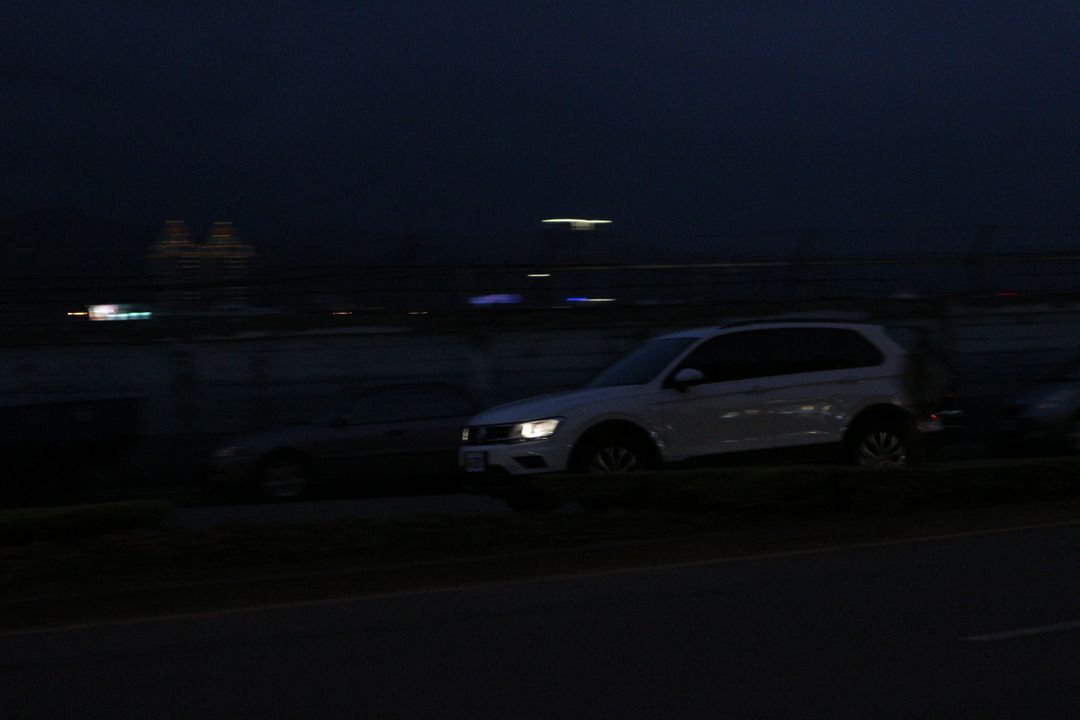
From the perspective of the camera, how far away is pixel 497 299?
23703 millimetres

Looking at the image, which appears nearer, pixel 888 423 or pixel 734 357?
pixel 734 357

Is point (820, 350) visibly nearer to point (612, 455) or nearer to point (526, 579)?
point (612, 455)

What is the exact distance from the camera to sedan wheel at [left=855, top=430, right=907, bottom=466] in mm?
12680

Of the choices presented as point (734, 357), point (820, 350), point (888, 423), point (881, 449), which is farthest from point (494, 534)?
point (888, 423)

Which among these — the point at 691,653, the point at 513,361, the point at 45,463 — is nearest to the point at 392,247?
the point at 513,361

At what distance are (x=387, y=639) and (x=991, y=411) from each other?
59.6 ft

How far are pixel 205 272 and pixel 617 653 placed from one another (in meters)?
19.0

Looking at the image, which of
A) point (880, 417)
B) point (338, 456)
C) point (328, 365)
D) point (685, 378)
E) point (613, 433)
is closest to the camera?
point (613, 433)

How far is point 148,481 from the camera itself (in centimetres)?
1917

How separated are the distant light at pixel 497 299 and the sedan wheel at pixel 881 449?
11696mm

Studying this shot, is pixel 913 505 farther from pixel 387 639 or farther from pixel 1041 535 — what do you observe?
pixel 387 639

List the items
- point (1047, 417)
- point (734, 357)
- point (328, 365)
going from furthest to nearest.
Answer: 1. point (328, 365)
2. point (1047, 417)
3. point (734, 357)

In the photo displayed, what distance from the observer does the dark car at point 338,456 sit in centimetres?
1588

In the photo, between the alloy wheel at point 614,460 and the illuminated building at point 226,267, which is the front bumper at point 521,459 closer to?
the alloy wheel at point 614,460
